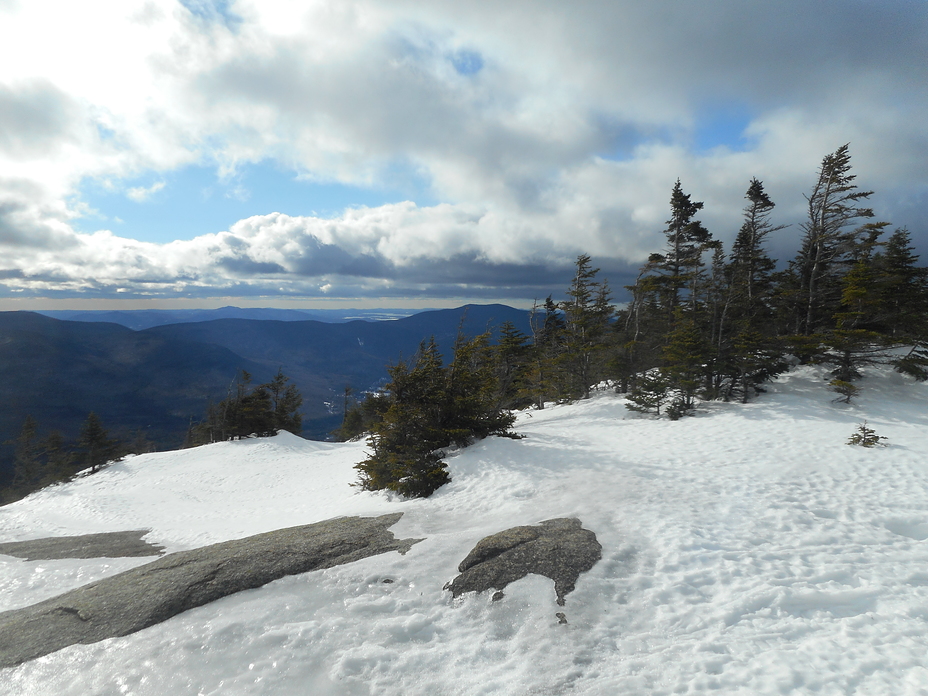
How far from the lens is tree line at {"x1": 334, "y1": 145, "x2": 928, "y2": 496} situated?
15227 millimetres

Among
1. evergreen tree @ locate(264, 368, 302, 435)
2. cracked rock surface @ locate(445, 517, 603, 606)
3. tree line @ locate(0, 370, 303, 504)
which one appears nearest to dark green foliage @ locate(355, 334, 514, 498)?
cracked rock surface @ locate(445, 517, 603, 606)

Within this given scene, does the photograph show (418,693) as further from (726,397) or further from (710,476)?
(726,397)

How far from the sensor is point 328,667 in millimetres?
5203

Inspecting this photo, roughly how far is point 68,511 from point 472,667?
26689mm

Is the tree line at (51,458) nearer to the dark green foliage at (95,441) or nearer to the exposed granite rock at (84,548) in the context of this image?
the dark green foliage at (95,441)

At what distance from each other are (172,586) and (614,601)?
790 centimetres

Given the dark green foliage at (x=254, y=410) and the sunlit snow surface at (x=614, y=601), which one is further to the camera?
the dark green foliage at (x=254, y=410)

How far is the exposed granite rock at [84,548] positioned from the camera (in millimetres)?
11273

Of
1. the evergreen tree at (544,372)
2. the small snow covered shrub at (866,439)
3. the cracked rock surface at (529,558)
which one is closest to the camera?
the cracked rock surface at (529,558)

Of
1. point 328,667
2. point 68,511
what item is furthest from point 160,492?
point 328,667

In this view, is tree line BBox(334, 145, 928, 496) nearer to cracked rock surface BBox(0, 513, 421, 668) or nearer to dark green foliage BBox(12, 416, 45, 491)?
cracked rock surface BBox(0, 513, 421, 668)

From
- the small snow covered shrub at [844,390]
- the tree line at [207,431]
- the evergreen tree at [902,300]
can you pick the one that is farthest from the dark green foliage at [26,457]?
the evergreen tree at [902,300]

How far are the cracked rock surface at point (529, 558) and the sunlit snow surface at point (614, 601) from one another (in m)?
0.22

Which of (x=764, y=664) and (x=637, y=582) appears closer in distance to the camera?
(x=764, y=664)
